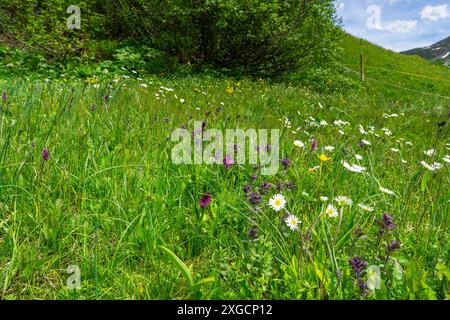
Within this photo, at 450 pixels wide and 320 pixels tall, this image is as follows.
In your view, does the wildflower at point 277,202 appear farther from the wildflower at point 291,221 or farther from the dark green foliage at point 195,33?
the dark green foliage at point 195,33

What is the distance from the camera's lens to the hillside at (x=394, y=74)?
18.8 metres

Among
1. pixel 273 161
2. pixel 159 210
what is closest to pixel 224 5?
pixel 273 161

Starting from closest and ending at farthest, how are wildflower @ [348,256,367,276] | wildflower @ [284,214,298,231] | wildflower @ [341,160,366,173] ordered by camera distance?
wildflower @ [348,256,367,276]
wildflower @ [284,214,298,231]
wildflower @ [341,160,366,173]

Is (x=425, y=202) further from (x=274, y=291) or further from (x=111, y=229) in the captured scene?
(x=111, y=229)

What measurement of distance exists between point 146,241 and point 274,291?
62 cm

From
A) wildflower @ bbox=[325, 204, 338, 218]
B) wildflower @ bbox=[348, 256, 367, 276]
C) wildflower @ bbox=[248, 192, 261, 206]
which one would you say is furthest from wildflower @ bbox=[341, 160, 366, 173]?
wildflower @ bbox=[348, 256, 367, 276]

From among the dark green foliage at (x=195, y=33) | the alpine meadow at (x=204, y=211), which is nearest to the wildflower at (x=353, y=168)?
the alpine meadow at (x=204, y=211)

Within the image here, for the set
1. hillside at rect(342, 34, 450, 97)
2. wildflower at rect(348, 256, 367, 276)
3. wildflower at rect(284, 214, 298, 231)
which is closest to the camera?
wildflower at rect(348, 256, 367, 276)

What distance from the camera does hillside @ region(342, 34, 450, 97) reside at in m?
18.8

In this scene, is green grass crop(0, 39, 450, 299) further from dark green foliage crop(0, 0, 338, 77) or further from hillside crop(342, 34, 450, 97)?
hillside crop(342, 34, 450, 97)

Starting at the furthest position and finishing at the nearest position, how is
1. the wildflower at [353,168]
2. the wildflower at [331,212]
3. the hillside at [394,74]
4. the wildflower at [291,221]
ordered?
1. the hillside at [394,74]
2. the wildflower at [353,168]
3. the wildflower at [331,212]
4. the wildflower at [291,221]

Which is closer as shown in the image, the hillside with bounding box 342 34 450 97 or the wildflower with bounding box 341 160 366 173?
the wildflower with bounding box 341 160 366 173

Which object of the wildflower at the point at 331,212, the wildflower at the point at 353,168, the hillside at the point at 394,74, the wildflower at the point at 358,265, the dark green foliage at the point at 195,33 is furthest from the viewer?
the hillside at the point at 394,74

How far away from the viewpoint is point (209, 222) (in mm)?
1761
